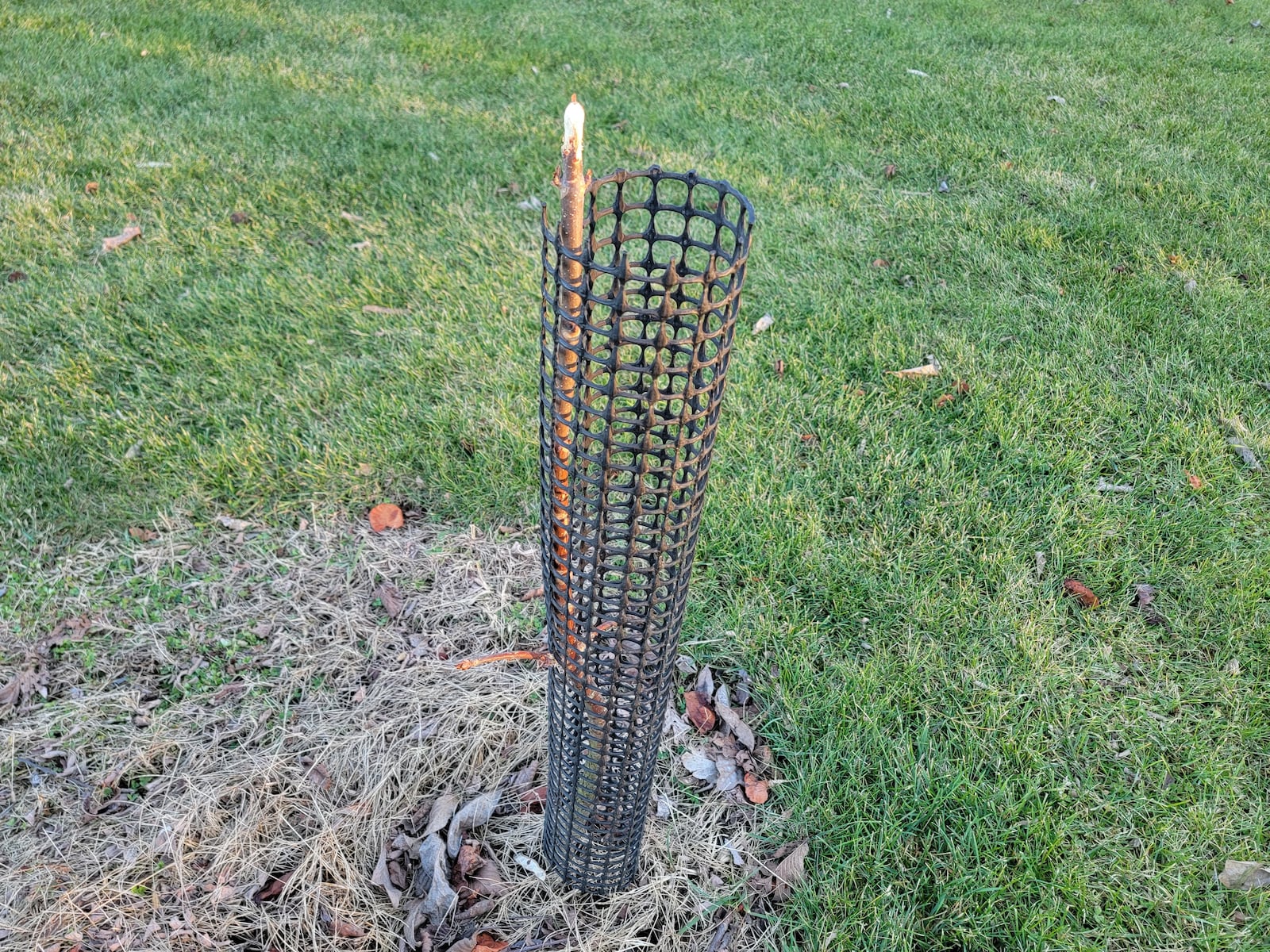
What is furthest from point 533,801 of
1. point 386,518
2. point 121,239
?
point 121,239

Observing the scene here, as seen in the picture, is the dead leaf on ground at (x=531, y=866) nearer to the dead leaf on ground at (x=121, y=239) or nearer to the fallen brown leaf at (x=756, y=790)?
the fallen brown leaf at (x=756, y=790)

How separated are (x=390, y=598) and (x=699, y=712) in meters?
1.07

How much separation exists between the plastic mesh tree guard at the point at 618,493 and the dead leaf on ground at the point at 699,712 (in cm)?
49

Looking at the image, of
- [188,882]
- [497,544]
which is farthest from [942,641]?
[188,882]

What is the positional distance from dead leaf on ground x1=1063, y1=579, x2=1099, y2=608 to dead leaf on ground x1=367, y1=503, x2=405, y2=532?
7.51 ft

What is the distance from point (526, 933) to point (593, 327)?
4.93ft

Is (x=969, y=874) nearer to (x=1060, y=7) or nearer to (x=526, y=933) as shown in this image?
(x=526, y=933)

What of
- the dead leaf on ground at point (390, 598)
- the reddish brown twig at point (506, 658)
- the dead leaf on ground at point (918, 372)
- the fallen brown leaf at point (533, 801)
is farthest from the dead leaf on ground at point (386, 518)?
the dead leaf on ground at point (918, 372)

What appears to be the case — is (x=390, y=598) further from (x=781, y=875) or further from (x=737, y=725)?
(x=781, y=875)

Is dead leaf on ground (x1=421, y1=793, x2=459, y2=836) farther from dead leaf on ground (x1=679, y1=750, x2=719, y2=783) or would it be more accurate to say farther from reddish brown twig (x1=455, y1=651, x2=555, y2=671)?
dead leaf on ground (x1=679, y1=750, x2=719, y2=783)

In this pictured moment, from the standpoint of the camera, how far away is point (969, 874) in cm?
211

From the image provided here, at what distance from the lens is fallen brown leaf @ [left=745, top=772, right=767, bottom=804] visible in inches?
89.9

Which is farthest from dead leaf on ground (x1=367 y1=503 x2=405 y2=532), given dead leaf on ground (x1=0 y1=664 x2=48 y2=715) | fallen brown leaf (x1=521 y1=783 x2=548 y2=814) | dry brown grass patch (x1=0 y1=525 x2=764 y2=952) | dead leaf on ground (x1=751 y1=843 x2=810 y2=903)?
dead leaf on ground (x1=751 y1=843 x2=810 y2=903)

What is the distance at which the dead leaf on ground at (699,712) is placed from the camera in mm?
2447
